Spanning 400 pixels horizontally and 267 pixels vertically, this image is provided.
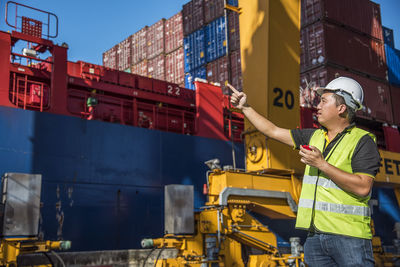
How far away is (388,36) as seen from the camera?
20.2m

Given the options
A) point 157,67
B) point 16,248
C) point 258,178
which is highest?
point 157,67

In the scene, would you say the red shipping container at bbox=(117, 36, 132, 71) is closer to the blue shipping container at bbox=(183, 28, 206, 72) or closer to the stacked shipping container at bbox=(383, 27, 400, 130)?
the blue shipping container at bbox=(183, 28, 206, 72)

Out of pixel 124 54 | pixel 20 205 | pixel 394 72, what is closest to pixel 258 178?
pixel 20 205

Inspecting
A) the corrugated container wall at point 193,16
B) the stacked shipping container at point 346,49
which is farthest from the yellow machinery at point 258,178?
the corrugated container wall at point 193,16

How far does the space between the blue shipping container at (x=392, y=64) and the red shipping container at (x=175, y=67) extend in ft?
31.3

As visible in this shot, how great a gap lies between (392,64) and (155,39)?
1169 centimetres

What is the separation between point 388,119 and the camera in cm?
1766

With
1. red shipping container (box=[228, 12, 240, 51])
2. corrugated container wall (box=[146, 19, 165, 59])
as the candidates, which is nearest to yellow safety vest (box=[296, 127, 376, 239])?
red shipping container (box=[228, 12, 240, 51])

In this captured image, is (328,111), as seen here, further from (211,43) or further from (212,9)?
(212,9)

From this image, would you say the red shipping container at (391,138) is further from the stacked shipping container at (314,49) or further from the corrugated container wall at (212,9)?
the corrugated container wall at (212,9)

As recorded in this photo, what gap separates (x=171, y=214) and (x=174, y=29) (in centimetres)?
1508

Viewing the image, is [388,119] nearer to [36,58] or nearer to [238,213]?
[238,213]

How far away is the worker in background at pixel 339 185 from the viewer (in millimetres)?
2100

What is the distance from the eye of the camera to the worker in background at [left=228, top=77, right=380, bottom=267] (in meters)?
2.10
